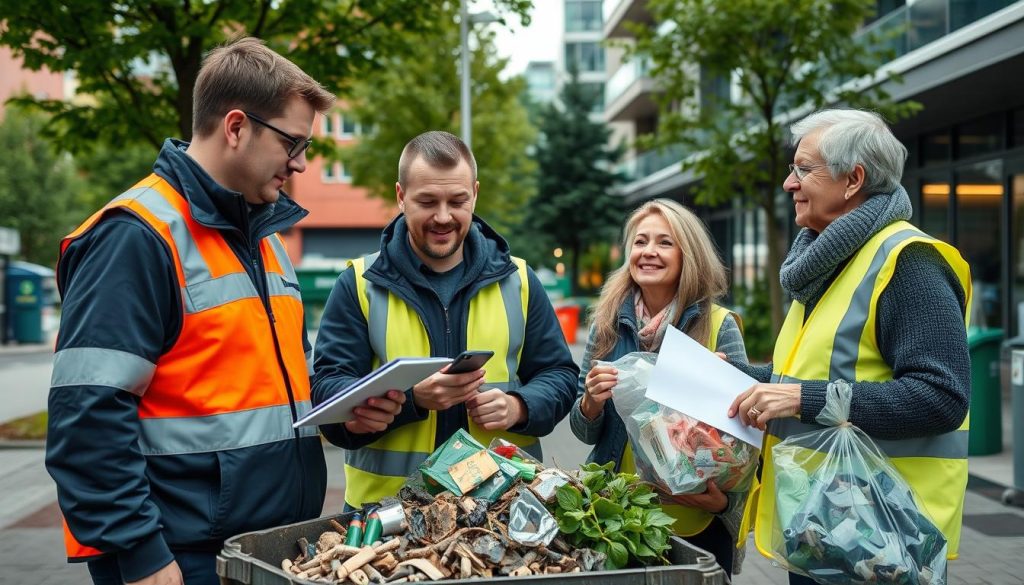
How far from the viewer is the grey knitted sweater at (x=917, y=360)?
242cm

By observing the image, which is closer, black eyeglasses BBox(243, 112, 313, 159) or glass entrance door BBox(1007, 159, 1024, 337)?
black eyeglasses BBox(243, 112, 313, 159)

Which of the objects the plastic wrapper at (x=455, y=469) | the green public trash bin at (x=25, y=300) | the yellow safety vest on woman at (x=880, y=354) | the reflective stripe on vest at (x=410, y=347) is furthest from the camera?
the green public trash bin at (x=25, y=300)

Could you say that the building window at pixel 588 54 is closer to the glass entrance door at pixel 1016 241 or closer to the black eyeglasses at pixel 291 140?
the glass entrance door at pixel 1016 241

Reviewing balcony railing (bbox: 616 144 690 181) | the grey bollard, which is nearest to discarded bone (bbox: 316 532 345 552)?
the grey bollard

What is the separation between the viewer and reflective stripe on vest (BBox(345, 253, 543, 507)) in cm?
300

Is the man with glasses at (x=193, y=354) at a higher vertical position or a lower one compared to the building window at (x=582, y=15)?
lower

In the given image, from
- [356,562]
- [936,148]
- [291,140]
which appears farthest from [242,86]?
[936,148]

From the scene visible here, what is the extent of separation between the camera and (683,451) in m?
2.89

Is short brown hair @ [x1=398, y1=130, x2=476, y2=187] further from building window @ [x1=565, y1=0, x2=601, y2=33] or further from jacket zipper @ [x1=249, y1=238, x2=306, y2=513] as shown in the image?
building window @ [x1=565, y1=0, x2=601, y2=33]

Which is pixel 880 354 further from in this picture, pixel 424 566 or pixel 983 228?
pixel 983 228

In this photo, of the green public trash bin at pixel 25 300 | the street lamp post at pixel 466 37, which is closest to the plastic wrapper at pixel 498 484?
the street lamp post at pixel 466 37

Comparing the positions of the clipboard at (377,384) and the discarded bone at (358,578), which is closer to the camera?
the discarded bone at (358,578)

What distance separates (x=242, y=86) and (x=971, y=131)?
56.8ft

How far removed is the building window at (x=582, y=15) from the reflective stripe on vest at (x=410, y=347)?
62530 mm
